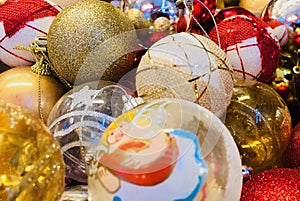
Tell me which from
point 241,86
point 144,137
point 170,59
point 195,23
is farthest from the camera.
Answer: point 195,23

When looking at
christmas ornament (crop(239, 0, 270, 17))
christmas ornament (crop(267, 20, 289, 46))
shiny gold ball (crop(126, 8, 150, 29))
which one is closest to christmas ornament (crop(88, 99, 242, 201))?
shiny gold ball (crop(126, 8, 150, 29))

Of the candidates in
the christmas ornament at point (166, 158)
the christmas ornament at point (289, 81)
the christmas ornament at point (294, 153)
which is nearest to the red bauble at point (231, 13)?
the christmas ornament at point (289, 81)

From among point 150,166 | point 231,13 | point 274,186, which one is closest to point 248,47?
point 231,13

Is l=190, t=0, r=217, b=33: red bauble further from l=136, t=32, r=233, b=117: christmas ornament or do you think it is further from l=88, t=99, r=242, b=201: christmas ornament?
l=88, t=99, r=242, b=201: christmas ornament

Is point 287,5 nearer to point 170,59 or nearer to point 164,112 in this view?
point 170,59

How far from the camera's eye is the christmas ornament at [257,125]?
2.04 feet

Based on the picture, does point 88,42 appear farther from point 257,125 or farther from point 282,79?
point 282,79

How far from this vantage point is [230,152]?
1.48ft

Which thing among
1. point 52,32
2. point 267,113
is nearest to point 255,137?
point 267,113

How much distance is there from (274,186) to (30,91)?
0.34 metres

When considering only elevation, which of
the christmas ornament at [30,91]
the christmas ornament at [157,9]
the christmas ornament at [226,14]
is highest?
the christmas ornament at [157,9]

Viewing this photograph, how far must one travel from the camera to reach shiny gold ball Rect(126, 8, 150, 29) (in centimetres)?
71

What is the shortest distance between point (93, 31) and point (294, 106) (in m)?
0.40

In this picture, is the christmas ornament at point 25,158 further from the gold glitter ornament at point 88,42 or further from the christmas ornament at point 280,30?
the christmas ornament at point 280,30
